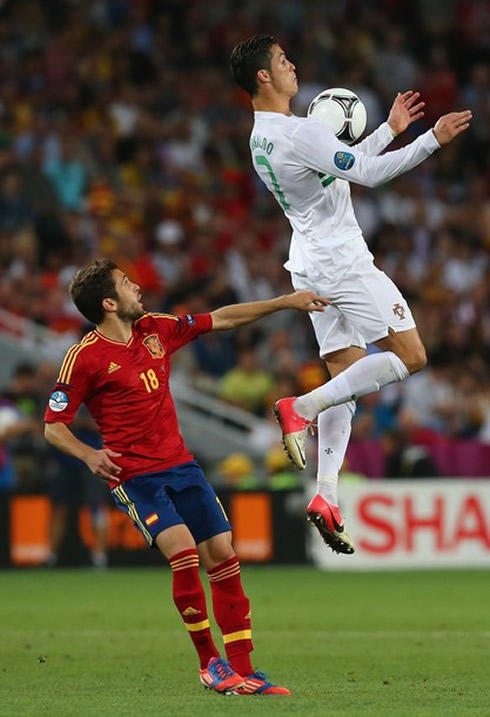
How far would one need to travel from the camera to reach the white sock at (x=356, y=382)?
898 centimetres

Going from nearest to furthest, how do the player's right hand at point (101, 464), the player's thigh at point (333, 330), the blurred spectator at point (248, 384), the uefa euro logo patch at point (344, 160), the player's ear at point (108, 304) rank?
the player's right hand at point (101, 464)
the uefa euro logo patch at point (344, 160)
the player's ear at point (108, 304)
the player's thigh at point (333, 330)
the blurred spectator at point (248, 384)

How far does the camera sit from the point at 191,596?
852 cm

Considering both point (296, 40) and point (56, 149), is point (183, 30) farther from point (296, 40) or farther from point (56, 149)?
point (56, 149)

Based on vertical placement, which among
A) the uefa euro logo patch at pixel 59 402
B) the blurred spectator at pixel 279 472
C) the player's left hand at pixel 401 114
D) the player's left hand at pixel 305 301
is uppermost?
the player's left hand at pixel 401 114

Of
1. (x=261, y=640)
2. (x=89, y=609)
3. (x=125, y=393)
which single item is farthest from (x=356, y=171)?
(x=89, y=609)

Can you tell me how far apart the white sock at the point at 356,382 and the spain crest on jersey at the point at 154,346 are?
820 millimetres

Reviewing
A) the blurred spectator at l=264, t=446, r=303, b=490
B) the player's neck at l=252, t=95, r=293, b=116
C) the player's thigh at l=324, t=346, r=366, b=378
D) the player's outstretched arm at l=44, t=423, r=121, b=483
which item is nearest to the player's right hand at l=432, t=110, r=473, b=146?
the player's neck at l=252, t=95, r=293, b=116

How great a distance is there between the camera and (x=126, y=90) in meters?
20.8

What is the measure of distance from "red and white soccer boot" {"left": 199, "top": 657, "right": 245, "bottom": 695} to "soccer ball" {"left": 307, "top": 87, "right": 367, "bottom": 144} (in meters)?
2.88

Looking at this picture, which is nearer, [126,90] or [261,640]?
[261,640]

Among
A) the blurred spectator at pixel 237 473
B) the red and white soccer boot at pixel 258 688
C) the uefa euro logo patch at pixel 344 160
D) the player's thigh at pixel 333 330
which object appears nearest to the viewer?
the red and white soccer boot at pixel 258 688

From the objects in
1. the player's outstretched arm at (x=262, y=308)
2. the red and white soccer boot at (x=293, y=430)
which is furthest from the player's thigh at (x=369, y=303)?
the red and white soccer boot at (x=293, y=430)

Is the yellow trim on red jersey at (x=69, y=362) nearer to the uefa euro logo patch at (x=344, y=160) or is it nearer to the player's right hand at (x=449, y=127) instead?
the uefa euro logo patch at (x=344, y=160)

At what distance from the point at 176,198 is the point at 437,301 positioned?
3.46 metres
